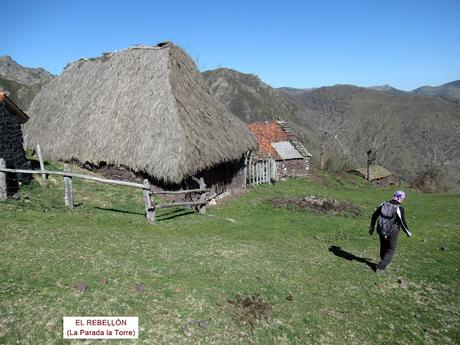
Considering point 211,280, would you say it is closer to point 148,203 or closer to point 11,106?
point 148,203

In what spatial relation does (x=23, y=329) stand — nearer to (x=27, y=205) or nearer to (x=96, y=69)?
(x=27, y=205)

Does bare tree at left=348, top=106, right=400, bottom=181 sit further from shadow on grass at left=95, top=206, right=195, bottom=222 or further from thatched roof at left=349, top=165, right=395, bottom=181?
shadow on grass at left=95, top=206, right=195, bottom=222

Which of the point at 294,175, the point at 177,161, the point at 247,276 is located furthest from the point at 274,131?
the point at 247,276

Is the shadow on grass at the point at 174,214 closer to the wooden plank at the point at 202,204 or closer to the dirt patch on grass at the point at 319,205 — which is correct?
the wooden plank at the point at 202,204

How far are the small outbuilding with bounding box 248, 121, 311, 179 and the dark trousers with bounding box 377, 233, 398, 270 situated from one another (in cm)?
2192

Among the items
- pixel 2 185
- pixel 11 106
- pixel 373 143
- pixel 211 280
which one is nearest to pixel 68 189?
pixel 2 185

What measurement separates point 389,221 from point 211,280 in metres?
4.99

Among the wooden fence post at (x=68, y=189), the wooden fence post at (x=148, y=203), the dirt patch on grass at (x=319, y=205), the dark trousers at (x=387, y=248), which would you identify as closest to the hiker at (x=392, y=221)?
the dark trousers at (x=387, y=248)

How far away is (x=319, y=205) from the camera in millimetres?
19391

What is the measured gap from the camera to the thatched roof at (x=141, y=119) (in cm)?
1656

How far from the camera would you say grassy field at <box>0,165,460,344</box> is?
6.72 m

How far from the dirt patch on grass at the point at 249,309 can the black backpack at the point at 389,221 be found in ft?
13.3

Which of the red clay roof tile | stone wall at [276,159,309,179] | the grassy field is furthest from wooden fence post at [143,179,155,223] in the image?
the red clay roof tile

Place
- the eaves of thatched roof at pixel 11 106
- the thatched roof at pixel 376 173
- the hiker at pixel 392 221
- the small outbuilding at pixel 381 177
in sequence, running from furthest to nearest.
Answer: the thatched roof at pixel 376 173 < the small outbuilding at pixel 381 177 < the eaves of thatched roof at pixel 11 106 < the hiker at pixel 392 221
